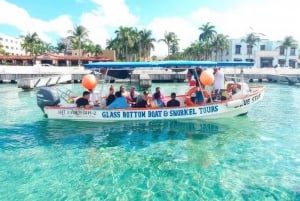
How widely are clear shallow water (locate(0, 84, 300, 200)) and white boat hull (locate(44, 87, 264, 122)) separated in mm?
409

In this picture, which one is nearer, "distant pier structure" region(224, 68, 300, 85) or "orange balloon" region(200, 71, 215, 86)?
"orange balloon" region(200, 71, 215, 86)

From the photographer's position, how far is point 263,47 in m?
79.9

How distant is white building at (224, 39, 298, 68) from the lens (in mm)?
75750

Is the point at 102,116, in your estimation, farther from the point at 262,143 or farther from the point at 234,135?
the point at 262,143

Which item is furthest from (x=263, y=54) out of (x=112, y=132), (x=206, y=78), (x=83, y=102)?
(x=112, y=132)

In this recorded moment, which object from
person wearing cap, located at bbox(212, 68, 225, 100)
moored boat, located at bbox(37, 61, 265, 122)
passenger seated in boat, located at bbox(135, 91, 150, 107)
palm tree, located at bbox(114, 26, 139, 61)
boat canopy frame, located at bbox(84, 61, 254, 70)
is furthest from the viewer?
palm tree, located at bbox(114, 26, 139, 61)

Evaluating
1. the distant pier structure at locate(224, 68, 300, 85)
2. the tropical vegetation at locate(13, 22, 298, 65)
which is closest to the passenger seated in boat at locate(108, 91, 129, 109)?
the distant pier structure at locate(224, 68, 300, 85)

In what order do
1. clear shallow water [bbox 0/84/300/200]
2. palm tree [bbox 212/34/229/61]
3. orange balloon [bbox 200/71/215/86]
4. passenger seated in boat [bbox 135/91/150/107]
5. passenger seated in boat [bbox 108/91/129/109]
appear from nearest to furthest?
1. clear shallow water [bbox 0/84/300/200]
2. orange balloon [bbox 200/71/215/86]
3. passenger seated in boat [bbox 108/91/129/109]
4. passenger seated in boat [bbox 135/91/150/107]
5. palm tree [bbox 212/34/229/61]

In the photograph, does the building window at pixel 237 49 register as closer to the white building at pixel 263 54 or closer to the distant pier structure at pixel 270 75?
the white building at pixel 263 54

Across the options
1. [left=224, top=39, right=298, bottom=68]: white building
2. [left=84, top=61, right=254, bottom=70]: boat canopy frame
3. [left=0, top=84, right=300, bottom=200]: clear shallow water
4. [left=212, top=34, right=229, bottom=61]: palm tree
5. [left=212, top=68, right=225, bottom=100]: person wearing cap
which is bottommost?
[left=0, top=84, right=300, bottom=200]: clear shallow water

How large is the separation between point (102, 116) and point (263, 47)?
76482mm

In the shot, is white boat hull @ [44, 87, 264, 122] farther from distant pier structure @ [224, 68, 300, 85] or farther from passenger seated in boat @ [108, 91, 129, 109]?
distant pier structure @ [224, 68, 300, 85]

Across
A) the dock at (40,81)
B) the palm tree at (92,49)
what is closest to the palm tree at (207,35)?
the palm tree at (92,49)

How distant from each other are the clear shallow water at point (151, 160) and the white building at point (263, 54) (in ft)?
218
